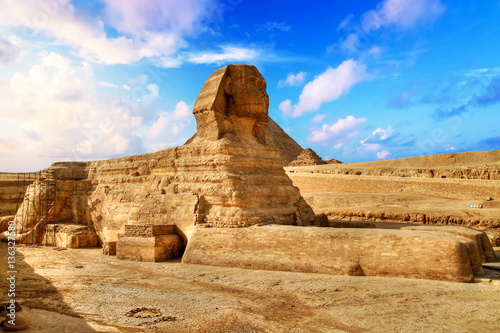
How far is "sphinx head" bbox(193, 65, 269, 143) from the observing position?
9.46 metres

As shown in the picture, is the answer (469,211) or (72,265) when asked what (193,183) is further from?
(469,211)

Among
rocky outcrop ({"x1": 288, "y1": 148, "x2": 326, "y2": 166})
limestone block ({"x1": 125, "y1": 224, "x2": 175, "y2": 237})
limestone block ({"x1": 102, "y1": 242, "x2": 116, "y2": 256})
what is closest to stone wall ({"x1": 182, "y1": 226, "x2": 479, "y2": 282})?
limestone block ({"x1": 125, "y1": 224, "x2": 175, "y2": 237})

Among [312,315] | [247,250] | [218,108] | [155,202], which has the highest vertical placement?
[218,108]

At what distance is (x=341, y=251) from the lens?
6.46 metres

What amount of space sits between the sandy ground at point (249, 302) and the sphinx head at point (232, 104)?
3.84 meters

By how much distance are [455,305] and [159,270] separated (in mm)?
5374

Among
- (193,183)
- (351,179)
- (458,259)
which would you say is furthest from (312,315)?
(351,179)

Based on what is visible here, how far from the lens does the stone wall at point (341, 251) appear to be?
18.9 ft

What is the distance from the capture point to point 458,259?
5.66 metres

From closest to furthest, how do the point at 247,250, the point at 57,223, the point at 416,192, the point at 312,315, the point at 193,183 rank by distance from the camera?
the point at 312,315 → the point at 247,250 → the point at 193,183 → the point at 57,223 → the point at 416,192

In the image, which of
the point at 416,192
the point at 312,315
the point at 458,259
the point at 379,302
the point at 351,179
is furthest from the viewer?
the point at 351,179

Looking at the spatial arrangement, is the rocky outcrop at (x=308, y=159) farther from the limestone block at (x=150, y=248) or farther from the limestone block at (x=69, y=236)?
the limestone block at (x=150, y=248)

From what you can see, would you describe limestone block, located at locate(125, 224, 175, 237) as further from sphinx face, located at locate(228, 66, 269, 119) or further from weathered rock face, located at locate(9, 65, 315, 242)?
sphinx face, located at locate(228, 66, 269, 119)

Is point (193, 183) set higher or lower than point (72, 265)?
higher
